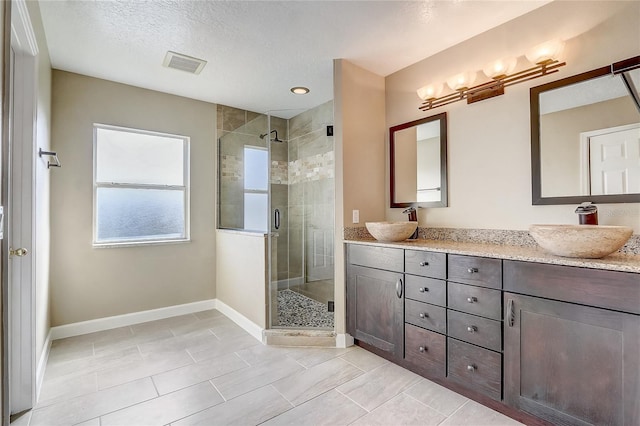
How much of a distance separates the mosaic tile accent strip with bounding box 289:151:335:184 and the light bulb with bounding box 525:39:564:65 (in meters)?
1.92

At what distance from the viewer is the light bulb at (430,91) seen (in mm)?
2557

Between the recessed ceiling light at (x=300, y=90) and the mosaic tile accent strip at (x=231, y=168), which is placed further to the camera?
the mosaic tile accent strip at (x=231, y=168)

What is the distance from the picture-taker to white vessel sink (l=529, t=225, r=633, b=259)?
145cm

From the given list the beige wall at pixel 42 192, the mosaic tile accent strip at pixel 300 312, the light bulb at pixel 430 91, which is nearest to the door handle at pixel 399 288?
the mosaic tile accent strip at pixel 300 312

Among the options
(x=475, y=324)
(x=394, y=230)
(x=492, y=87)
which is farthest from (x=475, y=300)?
(x=492, y=87)

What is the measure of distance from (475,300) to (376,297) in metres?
0.78

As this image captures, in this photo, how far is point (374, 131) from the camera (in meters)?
2.93

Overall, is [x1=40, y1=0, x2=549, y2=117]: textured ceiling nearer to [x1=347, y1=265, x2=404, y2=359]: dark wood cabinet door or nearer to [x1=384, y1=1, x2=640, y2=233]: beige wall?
[x1=384, y1=1, x2=640, y2=233]: beige wall

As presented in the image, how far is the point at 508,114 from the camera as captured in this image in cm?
220

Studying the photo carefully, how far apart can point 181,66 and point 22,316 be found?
7.29 ft

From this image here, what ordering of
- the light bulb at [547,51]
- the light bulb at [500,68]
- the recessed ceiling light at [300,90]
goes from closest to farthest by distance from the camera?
1. the light bulb at [547,51]
2. the light bulb at [500,68]
3. the recessed ceiling light at [300,90]

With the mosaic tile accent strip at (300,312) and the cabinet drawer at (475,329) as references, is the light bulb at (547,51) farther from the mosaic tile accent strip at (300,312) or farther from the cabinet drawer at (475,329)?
the mosaic tile accent strip at (300,312)

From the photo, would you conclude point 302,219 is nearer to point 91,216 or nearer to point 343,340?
point 343,340

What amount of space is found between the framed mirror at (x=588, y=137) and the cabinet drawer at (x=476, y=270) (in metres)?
0.64
